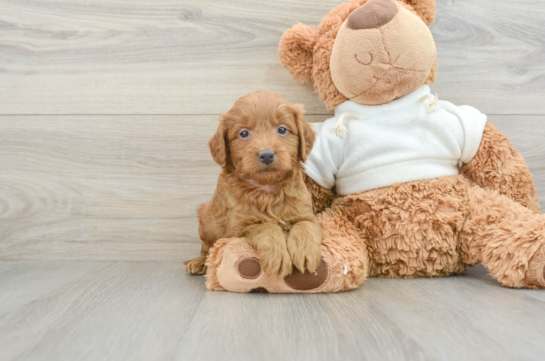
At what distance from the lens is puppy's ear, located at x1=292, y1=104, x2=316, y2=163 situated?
1.35 meters

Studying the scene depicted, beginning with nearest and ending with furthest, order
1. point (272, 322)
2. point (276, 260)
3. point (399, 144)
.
→ point (272, 322)
point (276, 260)
point (399, 144)

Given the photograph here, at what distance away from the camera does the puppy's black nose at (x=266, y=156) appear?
3.99ft

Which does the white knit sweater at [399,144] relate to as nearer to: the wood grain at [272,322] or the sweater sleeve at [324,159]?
the sweater sleeve at [324,159]

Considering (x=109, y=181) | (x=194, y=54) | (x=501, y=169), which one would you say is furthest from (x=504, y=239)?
(x=109, y=181)

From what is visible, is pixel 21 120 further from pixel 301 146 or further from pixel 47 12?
pixel 301 146

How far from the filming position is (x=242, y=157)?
4.20 feet

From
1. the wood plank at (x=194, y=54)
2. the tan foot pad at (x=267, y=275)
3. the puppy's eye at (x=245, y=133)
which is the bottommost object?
the tan foot pad at (x=267, y=275)

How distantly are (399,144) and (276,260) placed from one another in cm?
61

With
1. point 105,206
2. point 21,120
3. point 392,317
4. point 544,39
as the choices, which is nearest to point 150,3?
point 21,120

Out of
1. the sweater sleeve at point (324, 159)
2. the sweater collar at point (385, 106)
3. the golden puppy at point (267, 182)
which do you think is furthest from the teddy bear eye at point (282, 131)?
the sweater collar at point (385, 106)

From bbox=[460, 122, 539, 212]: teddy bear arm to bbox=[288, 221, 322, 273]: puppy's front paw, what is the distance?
2.26 ft

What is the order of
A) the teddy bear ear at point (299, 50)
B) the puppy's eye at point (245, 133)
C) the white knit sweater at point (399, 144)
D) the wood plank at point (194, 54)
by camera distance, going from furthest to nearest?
the wood plank at point (194, 54) < the teddy bear ear at point (299, 50) < the white knit sweater at point (399, 144) < the puppy's eye at point (245, 133)

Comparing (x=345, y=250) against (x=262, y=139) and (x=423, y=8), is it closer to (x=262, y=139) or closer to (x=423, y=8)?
(x=262, y=139)

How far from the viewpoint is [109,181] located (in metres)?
1.83
